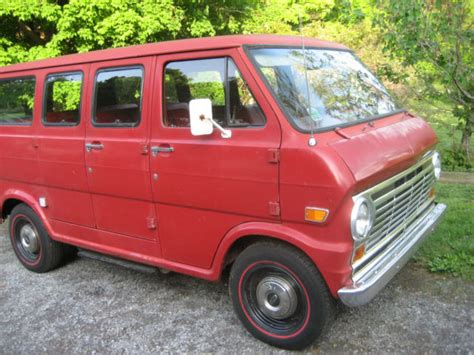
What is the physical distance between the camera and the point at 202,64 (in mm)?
3361

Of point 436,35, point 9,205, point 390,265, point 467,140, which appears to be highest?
point 436,35

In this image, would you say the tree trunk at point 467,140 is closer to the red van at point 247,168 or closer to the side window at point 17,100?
the red van at point 247,168

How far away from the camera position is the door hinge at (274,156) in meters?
2.94

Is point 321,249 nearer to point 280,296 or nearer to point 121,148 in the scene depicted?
point 280,296

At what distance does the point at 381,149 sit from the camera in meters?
3.10

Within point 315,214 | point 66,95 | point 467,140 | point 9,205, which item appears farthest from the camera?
point 467,140

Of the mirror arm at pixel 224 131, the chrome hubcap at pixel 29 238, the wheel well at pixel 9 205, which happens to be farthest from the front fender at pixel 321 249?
the wheel well at pixel 9 205

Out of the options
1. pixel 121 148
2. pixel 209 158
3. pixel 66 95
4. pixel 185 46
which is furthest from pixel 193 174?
pixel 66 95

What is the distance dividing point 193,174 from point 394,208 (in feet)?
4.72

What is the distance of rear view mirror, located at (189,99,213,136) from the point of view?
9.66ft

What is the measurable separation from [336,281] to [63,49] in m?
7.82

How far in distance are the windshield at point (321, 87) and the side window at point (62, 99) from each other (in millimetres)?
1849

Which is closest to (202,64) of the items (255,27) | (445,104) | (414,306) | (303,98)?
(303,98)

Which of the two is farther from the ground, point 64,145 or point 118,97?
point 118,97
